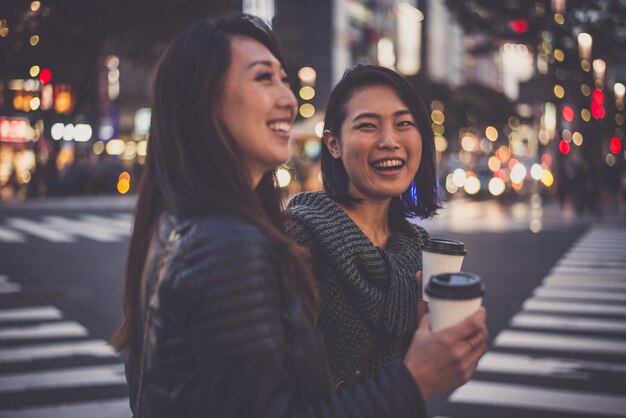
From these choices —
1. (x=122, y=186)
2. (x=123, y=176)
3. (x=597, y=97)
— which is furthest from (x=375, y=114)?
(x=123, y=176)

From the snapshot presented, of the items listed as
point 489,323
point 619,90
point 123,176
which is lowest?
point 123,176

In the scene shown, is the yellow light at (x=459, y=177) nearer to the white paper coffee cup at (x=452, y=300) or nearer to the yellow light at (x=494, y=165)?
the yellow light at (x=494, y=165)

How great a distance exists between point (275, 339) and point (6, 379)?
5554 millimetres

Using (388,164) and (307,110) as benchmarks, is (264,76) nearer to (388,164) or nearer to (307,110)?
(388,164)

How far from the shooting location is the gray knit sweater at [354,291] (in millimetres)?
2305

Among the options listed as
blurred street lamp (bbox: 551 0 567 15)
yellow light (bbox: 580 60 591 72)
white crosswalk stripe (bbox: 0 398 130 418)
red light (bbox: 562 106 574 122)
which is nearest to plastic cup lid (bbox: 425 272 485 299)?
white crosswalk stripe (bbox: 0 398 130 418)

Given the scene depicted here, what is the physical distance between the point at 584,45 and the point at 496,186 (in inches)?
292

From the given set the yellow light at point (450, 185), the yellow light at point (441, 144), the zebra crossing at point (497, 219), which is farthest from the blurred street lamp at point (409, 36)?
the zebra crossing at point (497, 219)

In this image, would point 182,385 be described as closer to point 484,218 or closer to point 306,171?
point 484,218

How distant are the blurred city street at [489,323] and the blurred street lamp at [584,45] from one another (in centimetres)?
1262

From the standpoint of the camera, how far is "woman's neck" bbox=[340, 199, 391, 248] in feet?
8.63

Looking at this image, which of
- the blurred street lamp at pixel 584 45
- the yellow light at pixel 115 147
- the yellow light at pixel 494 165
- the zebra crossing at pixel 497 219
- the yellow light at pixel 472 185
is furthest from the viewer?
the yellow light at pixel 115 147

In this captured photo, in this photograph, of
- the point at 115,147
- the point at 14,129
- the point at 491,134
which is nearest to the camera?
the point at 14,129

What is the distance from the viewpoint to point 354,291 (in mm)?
2293
